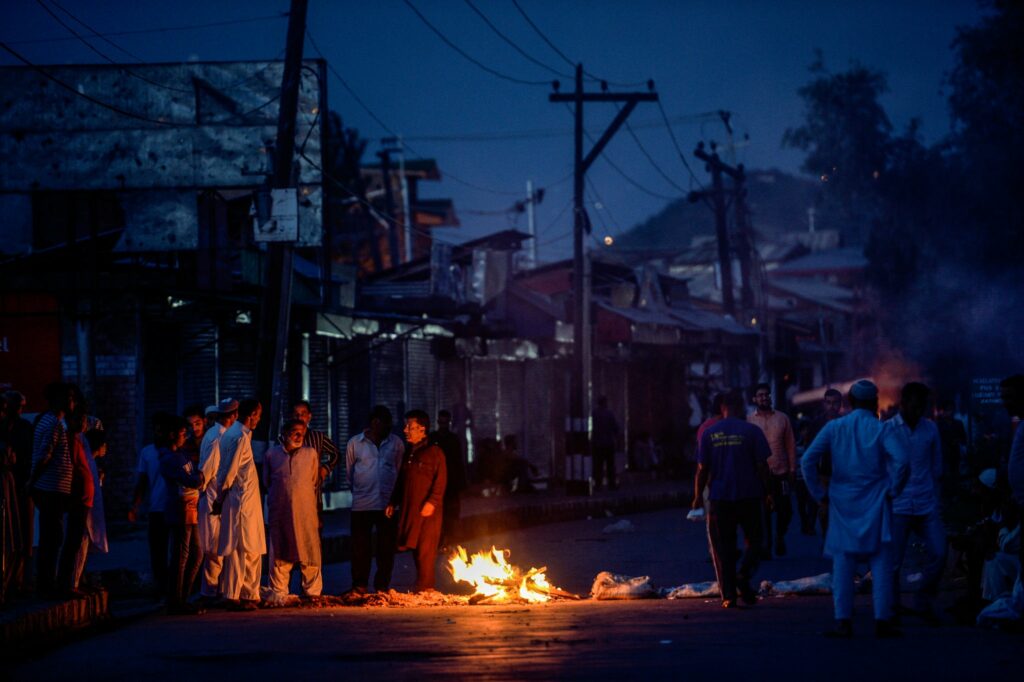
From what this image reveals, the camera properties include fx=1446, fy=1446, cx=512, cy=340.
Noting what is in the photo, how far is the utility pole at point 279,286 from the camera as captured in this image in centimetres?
1777

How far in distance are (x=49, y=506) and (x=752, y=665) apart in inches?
241

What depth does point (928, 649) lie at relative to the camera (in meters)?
9.00

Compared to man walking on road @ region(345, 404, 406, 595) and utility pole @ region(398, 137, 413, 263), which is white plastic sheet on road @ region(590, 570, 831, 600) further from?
utility pole @ region(398, 137, 413, 263)

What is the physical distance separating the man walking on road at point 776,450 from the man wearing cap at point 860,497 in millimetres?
5564

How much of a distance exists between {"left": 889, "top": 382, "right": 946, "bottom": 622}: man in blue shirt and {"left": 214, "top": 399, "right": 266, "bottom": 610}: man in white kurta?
5.60 metres

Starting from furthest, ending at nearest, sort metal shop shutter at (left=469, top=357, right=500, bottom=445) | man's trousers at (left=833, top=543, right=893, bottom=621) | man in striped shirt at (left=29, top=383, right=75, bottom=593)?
1. metal shop shutter at (left=469, top=357, right=500, bottom=445)
2. man in striped shirt at (left=29, top=383, right=75, bottom=593)
3. man's trousers at (left=833, top=543, right=893, bottom=621)

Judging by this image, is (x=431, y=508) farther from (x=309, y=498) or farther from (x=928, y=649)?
(x=928, y=649)

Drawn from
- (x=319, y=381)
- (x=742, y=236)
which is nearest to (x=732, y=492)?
(x=319, y=381)

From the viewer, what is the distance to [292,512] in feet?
42.7

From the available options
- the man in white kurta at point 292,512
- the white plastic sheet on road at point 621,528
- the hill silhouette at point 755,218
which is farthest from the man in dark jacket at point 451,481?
the hill silhouette at point 755,218

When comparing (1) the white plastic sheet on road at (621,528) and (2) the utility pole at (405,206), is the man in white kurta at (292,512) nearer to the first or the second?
(1) the white plastic sheet on road at (621,528)

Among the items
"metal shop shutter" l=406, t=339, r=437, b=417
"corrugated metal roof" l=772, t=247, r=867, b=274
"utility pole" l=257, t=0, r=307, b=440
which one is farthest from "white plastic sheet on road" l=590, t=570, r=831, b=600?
"corrugated metal roof" l=772, t=247, r=867, b=274

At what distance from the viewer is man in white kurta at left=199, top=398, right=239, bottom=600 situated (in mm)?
12547

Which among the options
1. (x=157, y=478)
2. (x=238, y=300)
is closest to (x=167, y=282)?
(x=238, y=300)
